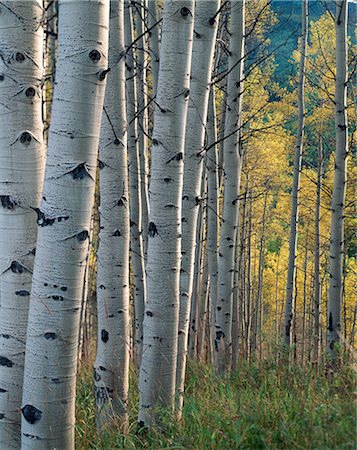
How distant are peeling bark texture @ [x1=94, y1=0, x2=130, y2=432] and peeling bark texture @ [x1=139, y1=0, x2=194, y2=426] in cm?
37

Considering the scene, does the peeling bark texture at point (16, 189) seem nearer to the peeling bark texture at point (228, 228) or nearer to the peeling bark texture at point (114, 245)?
the peeling bark texture at point (114, 245)

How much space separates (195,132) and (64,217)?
1.63 meters

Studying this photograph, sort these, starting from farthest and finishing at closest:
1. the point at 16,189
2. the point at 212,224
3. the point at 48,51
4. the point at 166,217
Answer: the point at 48,51 → the point at 212,224 → the point at 166,217 → the point at 16,189

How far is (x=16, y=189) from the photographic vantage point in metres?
3.12

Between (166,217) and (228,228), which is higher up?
(228,228)

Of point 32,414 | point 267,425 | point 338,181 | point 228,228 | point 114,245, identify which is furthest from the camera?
point 338,181

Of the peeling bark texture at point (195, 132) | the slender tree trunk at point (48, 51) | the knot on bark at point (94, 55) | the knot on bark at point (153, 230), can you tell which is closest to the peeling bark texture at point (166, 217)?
the knot on bark at point (153, 230)

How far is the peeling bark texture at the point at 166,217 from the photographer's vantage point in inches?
142

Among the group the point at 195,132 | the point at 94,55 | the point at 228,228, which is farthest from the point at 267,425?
the point at 228,228

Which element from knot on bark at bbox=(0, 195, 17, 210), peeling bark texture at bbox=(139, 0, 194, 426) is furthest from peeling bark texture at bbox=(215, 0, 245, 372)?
knot on bark at bbox=(0, 195, 17, 210)

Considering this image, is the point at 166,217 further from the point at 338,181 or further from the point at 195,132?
the point at 338,181

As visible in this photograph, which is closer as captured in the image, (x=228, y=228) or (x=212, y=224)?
(x=228, y=228)

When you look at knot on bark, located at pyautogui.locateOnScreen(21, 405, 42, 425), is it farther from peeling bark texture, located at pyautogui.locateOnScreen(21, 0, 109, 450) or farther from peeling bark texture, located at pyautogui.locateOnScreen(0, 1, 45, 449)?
peeling bark texture, located at pyautogui.locateOnScreen(0, 1, 45, 449)

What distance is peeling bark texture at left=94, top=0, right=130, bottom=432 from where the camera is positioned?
409cm
